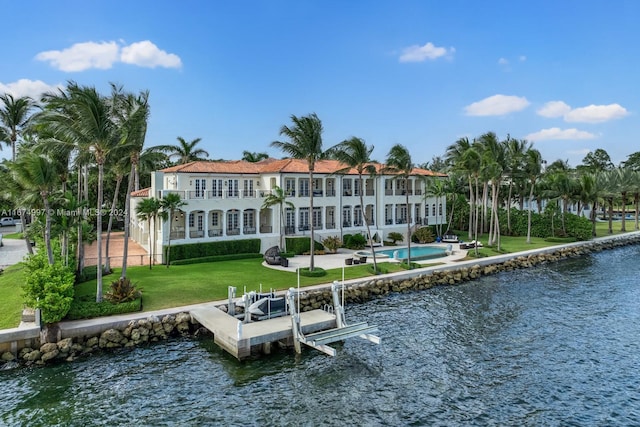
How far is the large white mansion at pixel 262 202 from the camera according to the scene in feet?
118

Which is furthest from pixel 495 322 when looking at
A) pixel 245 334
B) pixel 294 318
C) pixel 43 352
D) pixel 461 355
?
pixel 43 352

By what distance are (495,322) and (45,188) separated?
2396 centimetres

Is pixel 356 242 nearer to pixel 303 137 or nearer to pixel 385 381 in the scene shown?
pixel 303 137

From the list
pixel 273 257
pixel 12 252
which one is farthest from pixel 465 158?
pixel 12 252

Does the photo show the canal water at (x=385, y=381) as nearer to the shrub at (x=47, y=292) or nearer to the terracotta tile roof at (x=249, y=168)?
the shrub at (x=47, y=292)

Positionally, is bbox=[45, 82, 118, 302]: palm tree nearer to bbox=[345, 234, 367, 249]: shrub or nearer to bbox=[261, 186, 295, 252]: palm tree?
bbox=[261, 186, 295, 252]: palm tree

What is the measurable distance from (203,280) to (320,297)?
25.0 feet

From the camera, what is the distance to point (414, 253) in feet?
135

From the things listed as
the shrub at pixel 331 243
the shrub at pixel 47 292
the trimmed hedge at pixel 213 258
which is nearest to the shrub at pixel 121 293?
the shrub at pixel 47 292

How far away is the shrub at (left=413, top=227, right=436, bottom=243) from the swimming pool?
2.97 meters

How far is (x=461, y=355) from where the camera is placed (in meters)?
18.5

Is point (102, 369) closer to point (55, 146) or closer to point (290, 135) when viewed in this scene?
point (55, 146)

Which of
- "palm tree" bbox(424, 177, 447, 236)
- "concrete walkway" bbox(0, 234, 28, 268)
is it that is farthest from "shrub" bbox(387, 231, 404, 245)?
"concrete walkway" bbox(0, 234, 28, 268)

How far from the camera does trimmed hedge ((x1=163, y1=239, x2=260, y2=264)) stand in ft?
110
